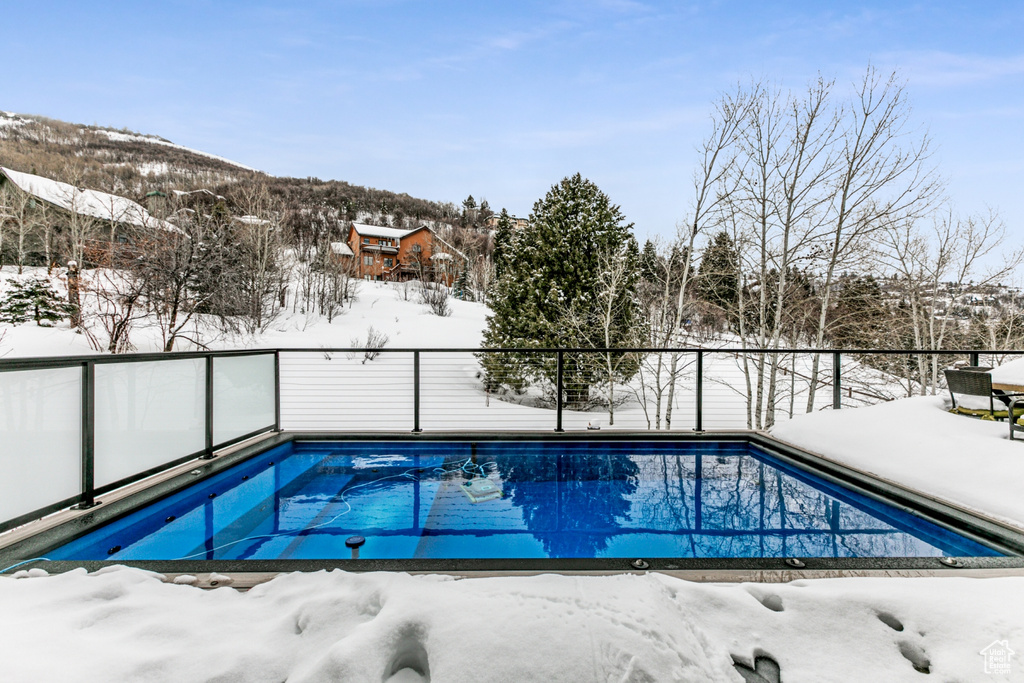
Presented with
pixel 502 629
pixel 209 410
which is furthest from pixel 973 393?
pixel 209 410

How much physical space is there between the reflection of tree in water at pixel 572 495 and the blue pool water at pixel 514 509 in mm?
13

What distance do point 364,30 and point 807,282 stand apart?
9.17 m

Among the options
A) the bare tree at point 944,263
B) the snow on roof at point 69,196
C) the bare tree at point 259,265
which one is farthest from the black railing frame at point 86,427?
the snow on roof at point 69,196

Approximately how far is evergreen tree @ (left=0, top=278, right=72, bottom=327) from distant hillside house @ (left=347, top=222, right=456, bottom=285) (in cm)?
1611

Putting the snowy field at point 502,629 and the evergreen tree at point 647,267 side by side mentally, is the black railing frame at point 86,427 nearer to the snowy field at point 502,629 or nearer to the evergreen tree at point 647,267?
the snowy field at point 502,629

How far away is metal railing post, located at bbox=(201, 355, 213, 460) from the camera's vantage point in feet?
10.6

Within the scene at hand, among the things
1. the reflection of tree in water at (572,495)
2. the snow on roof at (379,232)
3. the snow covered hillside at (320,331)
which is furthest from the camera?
the snow on roof at (379,232)

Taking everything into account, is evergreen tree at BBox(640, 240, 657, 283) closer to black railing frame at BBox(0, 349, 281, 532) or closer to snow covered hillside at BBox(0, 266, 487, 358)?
snow covered hillside at BBox(0, 266, 487, 358)

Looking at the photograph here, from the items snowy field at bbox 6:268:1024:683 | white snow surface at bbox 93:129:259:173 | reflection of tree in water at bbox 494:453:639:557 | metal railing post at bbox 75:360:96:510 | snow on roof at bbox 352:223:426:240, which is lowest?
reflection of tree in water at bbox 494:453:639:557

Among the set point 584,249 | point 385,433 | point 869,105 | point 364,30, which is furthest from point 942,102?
point 385,433

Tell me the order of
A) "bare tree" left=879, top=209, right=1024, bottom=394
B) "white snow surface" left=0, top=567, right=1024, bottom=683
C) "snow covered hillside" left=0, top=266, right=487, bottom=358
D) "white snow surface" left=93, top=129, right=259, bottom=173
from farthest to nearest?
"white snow surface" left=93, top=129, right=259, bottom=173
"snow covered hillside" left=0, top=266, right=487, bottom=358
"bare tree" left=879, top=209, right=1024, bottom=394
"white snow surface" left=0, top=567, right=1024, bottom=683

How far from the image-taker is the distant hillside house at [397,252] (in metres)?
27.8

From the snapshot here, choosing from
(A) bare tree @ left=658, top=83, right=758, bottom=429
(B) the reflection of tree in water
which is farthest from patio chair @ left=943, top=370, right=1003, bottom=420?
(A) bare tree @ left=658, top=83, right=758, bottom=429

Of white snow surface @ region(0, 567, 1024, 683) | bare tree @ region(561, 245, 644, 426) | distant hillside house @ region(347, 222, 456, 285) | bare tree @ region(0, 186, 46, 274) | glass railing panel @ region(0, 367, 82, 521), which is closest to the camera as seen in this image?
white snow surface @ region(0, 567, 1024, 683)
